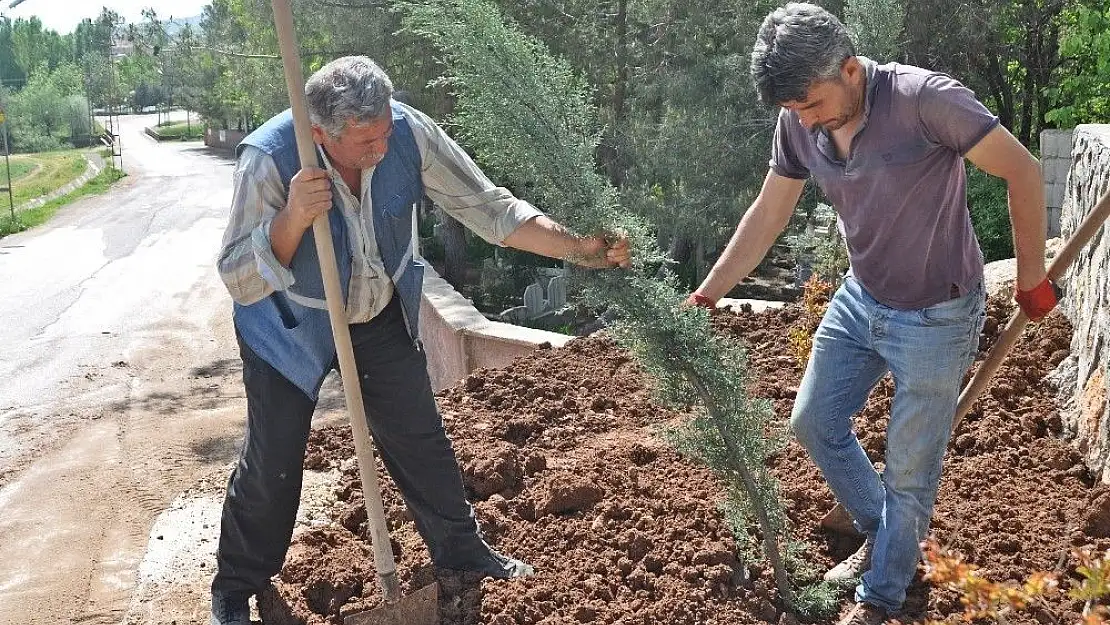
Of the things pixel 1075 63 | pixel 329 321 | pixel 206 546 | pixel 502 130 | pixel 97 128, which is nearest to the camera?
pixel 502 130

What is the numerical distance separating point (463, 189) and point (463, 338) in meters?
3.67

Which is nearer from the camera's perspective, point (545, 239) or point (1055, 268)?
point (1055, 268)

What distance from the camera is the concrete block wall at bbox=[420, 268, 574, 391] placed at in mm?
6930

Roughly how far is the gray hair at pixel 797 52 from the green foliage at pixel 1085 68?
839cm

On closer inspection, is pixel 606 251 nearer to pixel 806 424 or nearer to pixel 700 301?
pixel 700 301

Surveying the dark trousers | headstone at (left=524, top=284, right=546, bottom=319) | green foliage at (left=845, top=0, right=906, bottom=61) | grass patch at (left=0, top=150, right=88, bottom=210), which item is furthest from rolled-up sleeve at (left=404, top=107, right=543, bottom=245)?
grass patch at (left=0, top=150, right=88, bottom=210)

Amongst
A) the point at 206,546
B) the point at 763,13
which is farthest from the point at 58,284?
the point at 206,546

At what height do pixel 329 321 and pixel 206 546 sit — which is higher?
pixel 329 321

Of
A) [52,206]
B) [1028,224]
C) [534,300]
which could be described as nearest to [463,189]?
[1028,224]

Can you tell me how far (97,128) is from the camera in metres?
71.9

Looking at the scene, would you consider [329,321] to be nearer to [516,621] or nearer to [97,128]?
[516,621]

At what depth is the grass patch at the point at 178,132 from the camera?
6806 cm

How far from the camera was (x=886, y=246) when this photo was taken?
10.1 ft

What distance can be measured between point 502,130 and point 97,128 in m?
75.6
